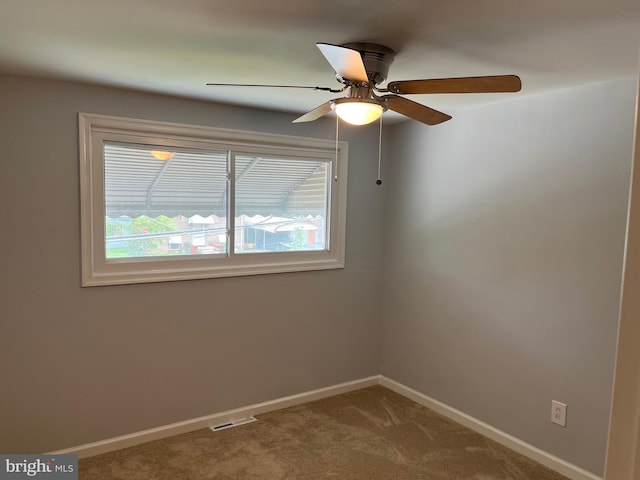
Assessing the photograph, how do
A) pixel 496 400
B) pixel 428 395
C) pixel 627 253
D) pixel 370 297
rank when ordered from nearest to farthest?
pixel 627 253, pixel 496 400, pixel 428 395, pixel 370 297

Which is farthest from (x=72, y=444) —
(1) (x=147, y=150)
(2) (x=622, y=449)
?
(2) (x=622, y=449)

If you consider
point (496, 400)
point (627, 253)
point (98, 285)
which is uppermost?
point (627, 253)

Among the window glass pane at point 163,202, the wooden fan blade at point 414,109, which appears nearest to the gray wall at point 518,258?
the wooden fan blade at point 414,109

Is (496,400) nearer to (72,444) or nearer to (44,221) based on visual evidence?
(72,444)

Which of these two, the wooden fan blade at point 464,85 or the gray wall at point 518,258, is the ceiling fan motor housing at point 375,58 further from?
the gray wall at point 518,258

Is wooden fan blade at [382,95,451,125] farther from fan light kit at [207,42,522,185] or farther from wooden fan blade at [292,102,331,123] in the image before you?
wooden fan blade at [292,102,331,123]

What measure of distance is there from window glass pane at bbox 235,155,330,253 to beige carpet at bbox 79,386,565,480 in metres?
1.27

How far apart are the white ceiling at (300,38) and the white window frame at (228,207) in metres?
0.36

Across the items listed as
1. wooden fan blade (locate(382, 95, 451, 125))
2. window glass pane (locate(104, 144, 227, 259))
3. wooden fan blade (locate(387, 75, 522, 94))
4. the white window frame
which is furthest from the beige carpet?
wooden fan blade (locate(387, 75, 522, 94))

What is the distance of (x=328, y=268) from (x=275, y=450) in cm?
137

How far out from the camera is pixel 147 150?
296 cm

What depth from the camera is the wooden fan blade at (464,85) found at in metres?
1.67

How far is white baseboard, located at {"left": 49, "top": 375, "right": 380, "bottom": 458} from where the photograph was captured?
2.84 m

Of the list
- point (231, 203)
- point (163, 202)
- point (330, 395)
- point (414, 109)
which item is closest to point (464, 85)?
point (414, 109)
